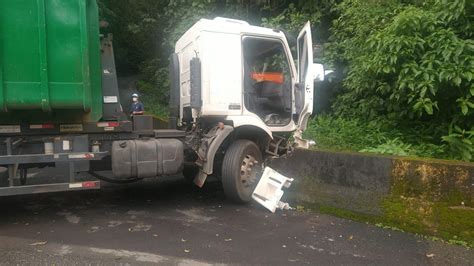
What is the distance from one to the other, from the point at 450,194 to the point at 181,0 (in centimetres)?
833

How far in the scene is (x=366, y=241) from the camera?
182 inches

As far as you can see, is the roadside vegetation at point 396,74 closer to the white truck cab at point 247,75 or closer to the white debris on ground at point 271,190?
the white truck cab at point 247,75

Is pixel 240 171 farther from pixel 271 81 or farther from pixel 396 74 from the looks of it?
pixel 396 74

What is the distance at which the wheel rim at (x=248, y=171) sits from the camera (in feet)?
19.7

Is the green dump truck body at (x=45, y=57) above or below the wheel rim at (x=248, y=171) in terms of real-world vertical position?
above

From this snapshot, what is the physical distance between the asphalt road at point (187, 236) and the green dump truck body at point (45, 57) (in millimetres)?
1370

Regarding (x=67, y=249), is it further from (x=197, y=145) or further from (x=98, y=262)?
(x=197, y=145)

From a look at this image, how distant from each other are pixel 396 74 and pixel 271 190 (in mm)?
2500

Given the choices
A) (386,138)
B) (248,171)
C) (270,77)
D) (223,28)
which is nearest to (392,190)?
(386,138)

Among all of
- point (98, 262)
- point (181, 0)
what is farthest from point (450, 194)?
point (181, 0)

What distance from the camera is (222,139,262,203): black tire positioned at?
19.2ft

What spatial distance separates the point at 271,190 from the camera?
5895 millimetres

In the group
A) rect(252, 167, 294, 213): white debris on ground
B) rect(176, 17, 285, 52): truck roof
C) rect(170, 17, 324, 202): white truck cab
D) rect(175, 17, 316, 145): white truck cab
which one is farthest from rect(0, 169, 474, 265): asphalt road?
rect(176, 17, 285, 52): truck roof

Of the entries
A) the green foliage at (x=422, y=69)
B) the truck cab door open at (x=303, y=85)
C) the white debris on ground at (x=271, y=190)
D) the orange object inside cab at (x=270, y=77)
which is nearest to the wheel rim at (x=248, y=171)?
the white debris on ground at (x=271, y=190)
